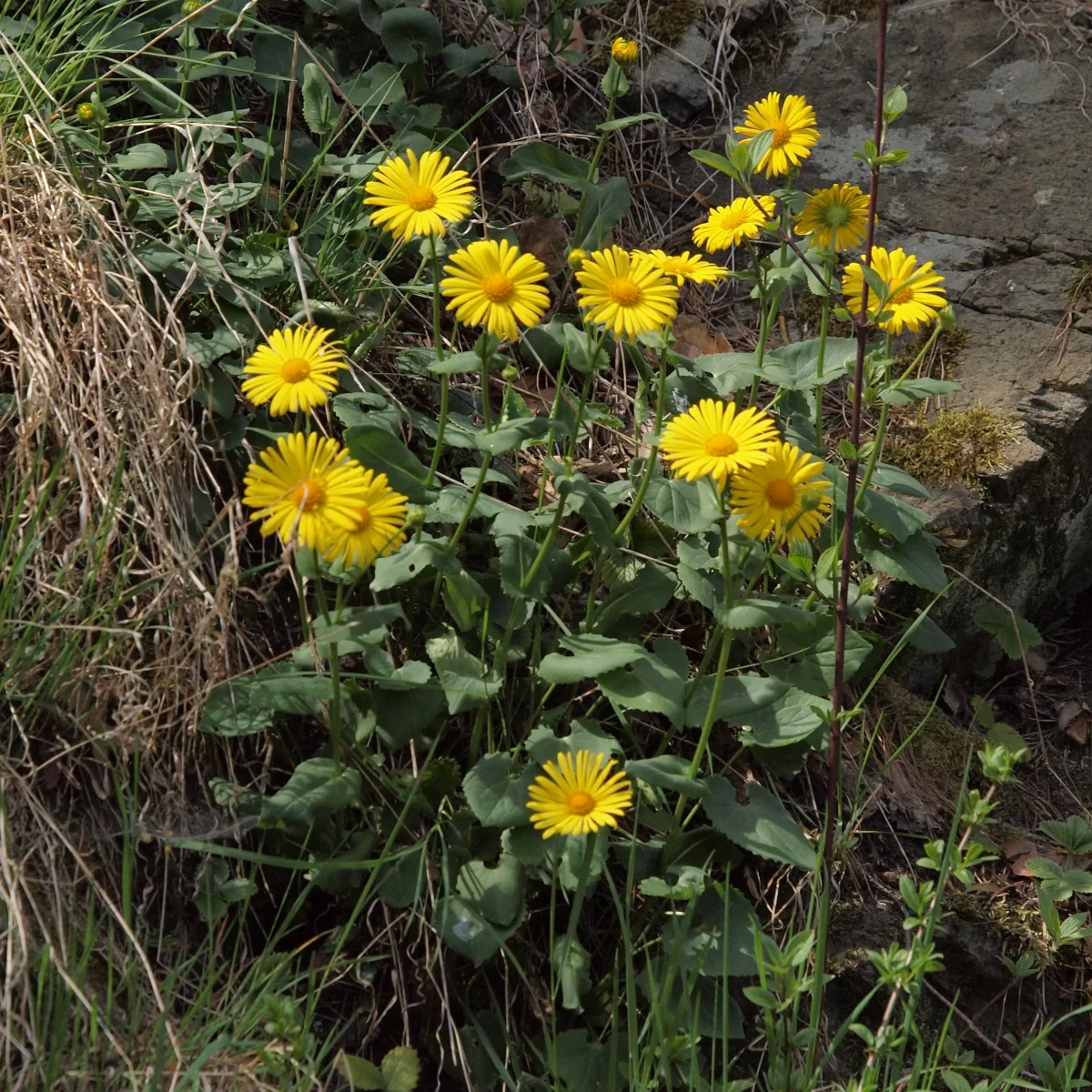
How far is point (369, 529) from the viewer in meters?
1.51

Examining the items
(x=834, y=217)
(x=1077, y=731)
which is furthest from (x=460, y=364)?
(x=1077, y=731)

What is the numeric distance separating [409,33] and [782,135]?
0.91 metres

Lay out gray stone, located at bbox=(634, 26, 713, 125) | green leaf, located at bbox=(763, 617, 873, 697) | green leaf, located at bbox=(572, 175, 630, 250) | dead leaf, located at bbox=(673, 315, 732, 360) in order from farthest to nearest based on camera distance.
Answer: gray stone, located at bbox=(634, 26, 713, 125) → dead leaf, located at bbox=(673, 315, 732, 360) → green leaf, located at bbox=(572, 175, 630, 250) → green leaf, located at bbox=(763, 617, 873, 697)

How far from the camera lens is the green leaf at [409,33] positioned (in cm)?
246

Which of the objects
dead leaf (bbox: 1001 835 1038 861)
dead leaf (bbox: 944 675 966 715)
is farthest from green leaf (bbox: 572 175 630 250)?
dead leaf (bbox: 1001 835 1038 861)

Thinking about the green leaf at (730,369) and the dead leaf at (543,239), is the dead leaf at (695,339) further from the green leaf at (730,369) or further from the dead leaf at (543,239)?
the green leaf at (730,369)

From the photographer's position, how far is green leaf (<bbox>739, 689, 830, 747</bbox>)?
1818 millimetres

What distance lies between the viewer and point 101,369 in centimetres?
183

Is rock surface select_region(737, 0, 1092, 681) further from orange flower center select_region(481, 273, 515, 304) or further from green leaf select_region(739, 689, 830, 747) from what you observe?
orange flower center select_region(481, 273, 515, 304)

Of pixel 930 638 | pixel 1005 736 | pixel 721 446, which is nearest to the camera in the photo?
pixel 721 446

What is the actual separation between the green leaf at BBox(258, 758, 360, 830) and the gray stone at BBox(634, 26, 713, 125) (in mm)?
2057

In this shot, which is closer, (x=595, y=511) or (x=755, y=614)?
(x=755, y=614)

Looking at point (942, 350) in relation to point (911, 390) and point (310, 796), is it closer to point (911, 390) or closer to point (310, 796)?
point (911, 390)

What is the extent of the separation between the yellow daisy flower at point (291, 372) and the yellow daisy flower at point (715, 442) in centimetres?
45
